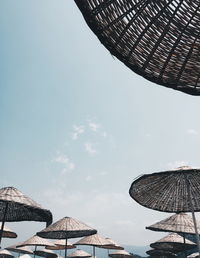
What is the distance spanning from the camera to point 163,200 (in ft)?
20.6

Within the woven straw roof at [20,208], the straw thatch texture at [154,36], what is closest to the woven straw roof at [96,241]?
the woven straw roof at [20,208]

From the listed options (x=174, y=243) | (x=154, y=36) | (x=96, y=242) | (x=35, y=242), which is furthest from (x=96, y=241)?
(x=154, y=36)

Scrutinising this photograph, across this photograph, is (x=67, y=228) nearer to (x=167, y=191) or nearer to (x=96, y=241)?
(x=96, y=241)

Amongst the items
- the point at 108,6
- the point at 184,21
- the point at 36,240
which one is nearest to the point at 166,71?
the point at 184,21

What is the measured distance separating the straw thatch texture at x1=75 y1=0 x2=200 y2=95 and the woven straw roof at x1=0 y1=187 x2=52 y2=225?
6.22 m

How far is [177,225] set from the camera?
9.23 meters

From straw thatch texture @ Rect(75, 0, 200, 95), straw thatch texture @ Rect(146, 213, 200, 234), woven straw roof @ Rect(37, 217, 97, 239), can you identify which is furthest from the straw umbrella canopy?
straw thatch texture @ Rect(75, 0, 200, 95)

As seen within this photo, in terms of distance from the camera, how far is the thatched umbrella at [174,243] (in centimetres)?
1276

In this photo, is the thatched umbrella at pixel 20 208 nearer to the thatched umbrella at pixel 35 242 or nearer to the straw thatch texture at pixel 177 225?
the straw thatch texture at pixel 177 225

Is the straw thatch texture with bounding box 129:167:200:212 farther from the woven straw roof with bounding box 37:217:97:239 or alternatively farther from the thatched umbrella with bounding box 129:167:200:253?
the woven straw roof with bounding box 37:217:97:239

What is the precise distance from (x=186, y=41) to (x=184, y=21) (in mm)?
81

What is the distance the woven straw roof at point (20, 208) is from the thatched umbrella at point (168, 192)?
103 inches

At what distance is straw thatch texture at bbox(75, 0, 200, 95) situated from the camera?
1.17 metres

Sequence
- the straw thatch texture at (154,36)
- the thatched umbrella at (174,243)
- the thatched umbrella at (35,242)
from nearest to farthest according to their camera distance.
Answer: the straw thatch texture at (154,36)
the thatched umbrella at (174,243)
the thatched umbrella at (35,242)
